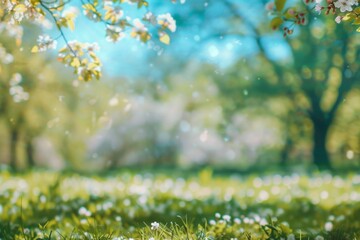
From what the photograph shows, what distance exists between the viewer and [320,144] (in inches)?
695

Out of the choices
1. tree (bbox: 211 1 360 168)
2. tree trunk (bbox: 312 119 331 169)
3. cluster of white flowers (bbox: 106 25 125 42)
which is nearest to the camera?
cluster of white flowers (bbox: 106 25 125 42)

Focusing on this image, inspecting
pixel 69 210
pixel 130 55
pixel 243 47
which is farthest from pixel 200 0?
pixel 69 210

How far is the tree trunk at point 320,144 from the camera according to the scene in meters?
17.3

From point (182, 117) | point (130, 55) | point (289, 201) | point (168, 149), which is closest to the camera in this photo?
point (289, 201)

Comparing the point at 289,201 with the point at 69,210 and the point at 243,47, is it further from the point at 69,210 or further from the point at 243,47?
the point at 243,47

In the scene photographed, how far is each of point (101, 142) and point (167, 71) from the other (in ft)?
22.8

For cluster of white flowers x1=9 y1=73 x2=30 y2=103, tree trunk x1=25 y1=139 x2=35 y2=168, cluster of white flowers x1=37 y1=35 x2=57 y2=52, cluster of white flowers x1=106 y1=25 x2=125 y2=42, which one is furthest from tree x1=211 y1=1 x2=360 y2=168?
tree trunk x1=25 y1=139 x2=35 y2=168

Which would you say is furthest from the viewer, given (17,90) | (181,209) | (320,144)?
(320,144)

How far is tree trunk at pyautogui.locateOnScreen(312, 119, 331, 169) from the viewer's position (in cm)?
1734

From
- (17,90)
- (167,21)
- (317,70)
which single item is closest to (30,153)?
(317,70)

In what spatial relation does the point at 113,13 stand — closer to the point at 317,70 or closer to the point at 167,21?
the point at 167,21

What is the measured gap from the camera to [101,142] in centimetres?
2277

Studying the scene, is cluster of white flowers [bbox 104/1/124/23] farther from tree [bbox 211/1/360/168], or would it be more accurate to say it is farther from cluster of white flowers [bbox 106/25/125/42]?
tree [bbox 211/1/360/168]

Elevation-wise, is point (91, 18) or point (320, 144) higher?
point (91, 18)
